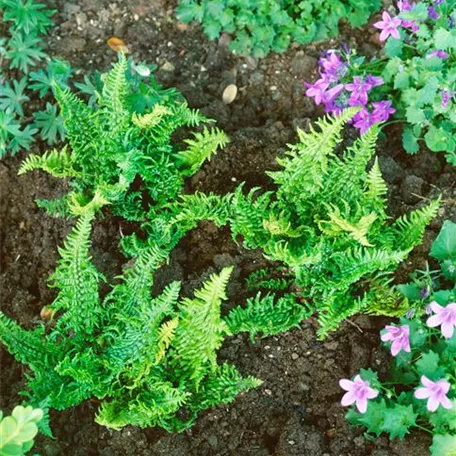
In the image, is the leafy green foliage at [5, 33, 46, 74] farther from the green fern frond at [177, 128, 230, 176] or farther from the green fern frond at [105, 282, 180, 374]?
the green fern frond at [105, 282, 180, 374]

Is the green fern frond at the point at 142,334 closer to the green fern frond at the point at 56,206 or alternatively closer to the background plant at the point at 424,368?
the green fern frond at the point at 56,206

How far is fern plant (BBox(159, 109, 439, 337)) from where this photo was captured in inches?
119

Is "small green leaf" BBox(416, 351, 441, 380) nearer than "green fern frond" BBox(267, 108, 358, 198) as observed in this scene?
Yes

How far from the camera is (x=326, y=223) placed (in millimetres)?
3082

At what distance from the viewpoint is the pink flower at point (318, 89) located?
3.51 meters

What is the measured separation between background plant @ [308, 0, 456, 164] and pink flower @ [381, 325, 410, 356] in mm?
918

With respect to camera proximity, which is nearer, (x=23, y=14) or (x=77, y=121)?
(x=77, y=121)

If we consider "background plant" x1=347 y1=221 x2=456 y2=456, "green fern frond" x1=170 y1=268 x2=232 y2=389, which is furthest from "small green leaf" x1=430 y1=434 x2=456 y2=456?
"green fern frond" x1=170 y1=268 x2=232 y2=389

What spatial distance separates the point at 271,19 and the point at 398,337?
1668 mm

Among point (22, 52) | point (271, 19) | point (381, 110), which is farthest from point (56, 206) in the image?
point (381, 110)

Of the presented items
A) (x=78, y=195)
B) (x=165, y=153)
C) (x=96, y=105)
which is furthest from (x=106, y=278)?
(x=96, y=105)

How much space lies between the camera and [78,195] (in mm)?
3221

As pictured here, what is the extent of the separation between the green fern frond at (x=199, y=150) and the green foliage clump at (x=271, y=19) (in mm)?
730

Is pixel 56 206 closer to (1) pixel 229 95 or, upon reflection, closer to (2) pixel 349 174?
(1) pixel 229 95
